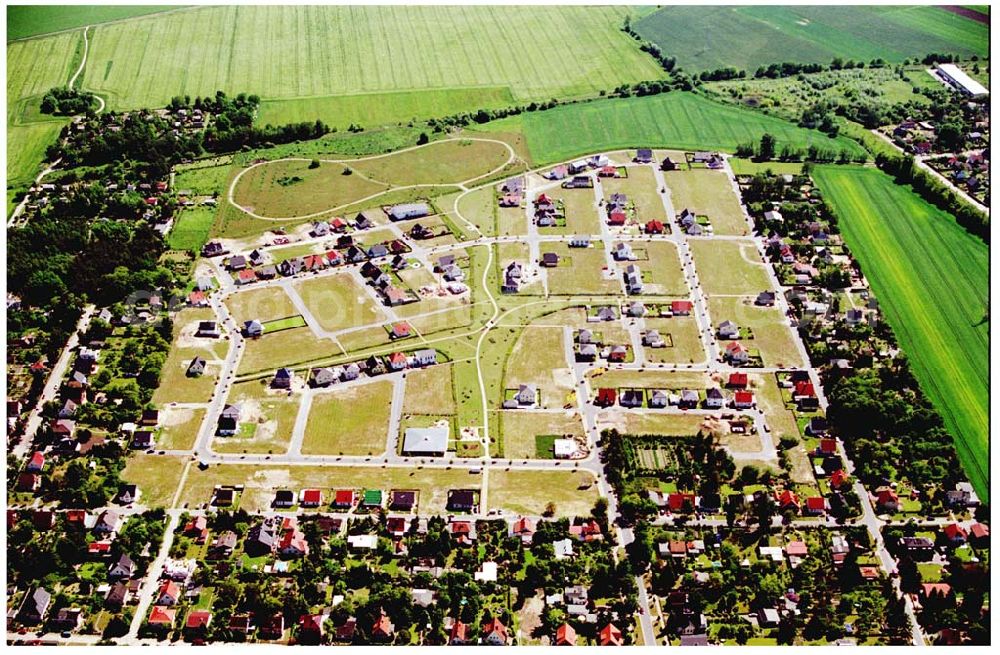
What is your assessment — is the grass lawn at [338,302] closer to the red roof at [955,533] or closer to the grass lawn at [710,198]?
the grass lawn at [710,198]

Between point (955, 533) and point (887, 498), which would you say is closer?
point (955, 533)

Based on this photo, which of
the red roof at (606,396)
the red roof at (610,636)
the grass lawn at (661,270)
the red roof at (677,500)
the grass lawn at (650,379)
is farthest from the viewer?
the grass lawn at (661,270)

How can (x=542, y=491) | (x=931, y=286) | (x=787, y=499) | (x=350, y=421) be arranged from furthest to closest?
(x=931, y=286) < (x=350, y=421) < (x=542, y=491) < (x=787, y=499)

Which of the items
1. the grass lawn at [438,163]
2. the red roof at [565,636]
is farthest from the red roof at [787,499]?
the grass lawn at [438,163]

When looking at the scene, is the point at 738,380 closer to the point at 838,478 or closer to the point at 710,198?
the point at 838,478

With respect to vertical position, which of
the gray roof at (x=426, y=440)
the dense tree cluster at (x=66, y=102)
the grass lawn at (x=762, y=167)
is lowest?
the gray roof at (x=426, y=440)

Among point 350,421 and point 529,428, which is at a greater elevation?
point 350,421

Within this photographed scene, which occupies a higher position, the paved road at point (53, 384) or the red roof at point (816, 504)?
the paved road at point (53, 384)

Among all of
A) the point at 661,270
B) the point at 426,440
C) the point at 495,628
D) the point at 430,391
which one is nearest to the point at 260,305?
the point at 430,391
